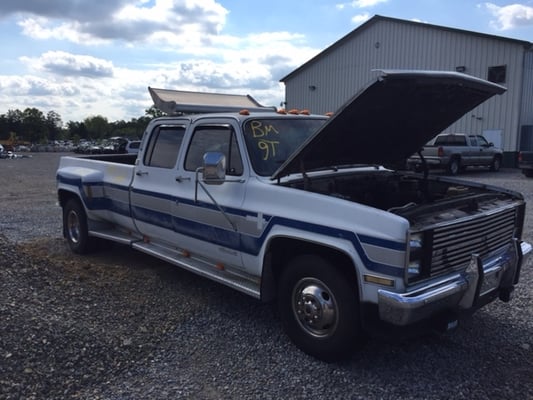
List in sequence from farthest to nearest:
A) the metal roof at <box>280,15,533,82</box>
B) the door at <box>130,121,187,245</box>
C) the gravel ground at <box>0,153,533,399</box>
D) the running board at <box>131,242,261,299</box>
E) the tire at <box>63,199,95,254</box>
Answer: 1. the metal roof at <box>280,15,533,82</box>
2. the tire at <box>63,199,95,254</box>
3. the door at <box>130,121,187,245</box>
4. the running board at <box>131,242,261,299</box>
5. the gravel ground at <box>0,153,533,399</box>

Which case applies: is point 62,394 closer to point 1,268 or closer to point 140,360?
point 140,360

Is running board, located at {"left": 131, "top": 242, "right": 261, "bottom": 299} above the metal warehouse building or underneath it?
underneath

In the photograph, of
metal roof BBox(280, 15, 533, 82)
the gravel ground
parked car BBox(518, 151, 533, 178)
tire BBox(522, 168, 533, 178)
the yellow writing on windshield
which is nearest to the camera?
the gravel ground

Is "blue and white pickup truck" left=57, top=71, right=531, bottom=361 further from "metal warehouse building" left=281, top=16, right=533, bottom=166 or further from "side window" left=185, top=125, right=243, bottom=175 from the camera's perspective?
"metal warehouse building" left=281, top=16, right=533, bottom=166

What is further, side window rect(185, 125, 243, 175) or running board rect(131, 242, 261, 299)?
side window rect(185, 125, 243, 175)

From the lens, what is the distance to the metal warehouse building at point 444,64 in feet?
80.0

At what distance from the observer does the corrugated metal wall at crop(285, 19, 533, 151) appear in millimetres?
24484

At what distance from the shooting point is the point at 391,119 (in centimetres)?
457

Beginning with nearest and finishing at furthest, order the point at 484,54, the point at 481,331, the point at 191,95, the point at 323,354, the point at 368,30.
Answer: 1. the point at 323,354
2. the point at 481,331
3. the point at 191,95
4. the point at 484,54
5. the point at 368,30

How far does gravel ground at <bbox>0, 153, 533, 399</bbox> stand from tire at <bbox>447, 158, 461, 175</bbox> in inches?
614

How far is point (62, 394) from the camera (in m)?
3.47

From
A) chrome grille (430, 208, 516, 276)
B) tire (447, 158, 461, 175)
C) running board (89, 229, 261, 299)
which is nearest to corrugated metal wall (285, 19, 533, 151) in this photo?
tire (447, 158, 461, 175)

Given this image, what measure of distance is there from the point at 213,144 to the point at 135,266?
2.40 metres

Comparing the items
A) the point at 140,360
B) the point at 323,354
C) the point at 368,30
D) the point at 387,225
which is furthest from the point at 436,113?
the point at 368,30
